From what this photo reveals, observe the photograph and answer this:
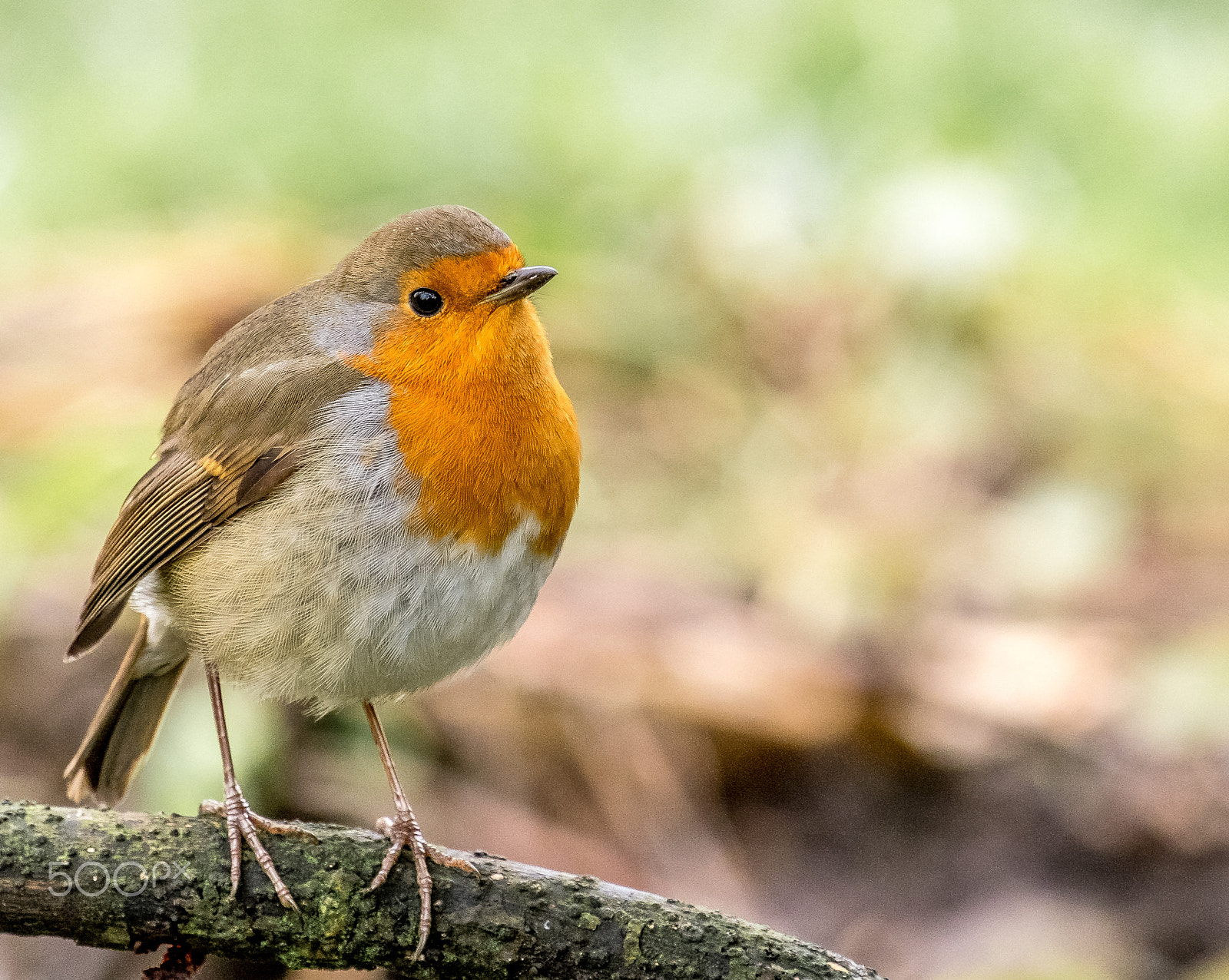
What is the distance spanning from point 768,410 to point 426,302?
3.04 metres

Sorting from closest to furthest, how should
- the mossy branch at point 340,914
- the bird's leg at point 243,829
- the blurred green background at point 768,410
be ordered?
the mossy branch at point 340,914
the bird's leg at point 243,829
the blurred green background at point 768,410

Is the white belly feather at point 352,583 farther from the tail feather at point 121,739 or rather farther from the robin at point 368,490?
the tail feather at point 121,739

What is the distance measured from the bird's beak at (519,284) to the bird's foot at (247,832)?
3.50 feet

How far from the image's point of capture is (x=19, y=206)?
22.2ft

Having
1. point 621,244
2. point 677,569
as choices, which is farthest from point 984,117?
point 677,569

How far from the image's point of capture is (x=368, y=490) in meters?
2.83

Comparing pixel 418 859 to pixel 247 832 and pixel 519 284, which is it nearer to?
pixel 247 832

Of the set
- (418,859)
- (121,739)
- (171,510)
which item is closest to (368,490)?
(171,510)

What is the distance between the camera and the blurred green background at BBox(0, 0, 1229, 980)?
4.23 meters

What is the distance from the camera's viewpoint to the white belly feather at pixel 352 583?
9.20 feet

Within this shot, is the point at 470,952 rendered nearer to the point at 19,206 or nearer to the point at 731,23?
the point at 19,206

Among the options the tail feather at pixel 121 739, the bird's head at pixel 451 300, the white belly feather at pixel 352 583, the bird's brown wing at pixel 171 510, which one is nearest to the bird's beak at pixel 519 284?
the bird's head at pixel 451 300

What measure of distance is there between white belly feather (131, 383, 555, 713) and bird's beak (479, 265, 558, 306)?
11.2 inches

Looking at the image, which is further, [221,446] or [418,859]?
[221,446]
